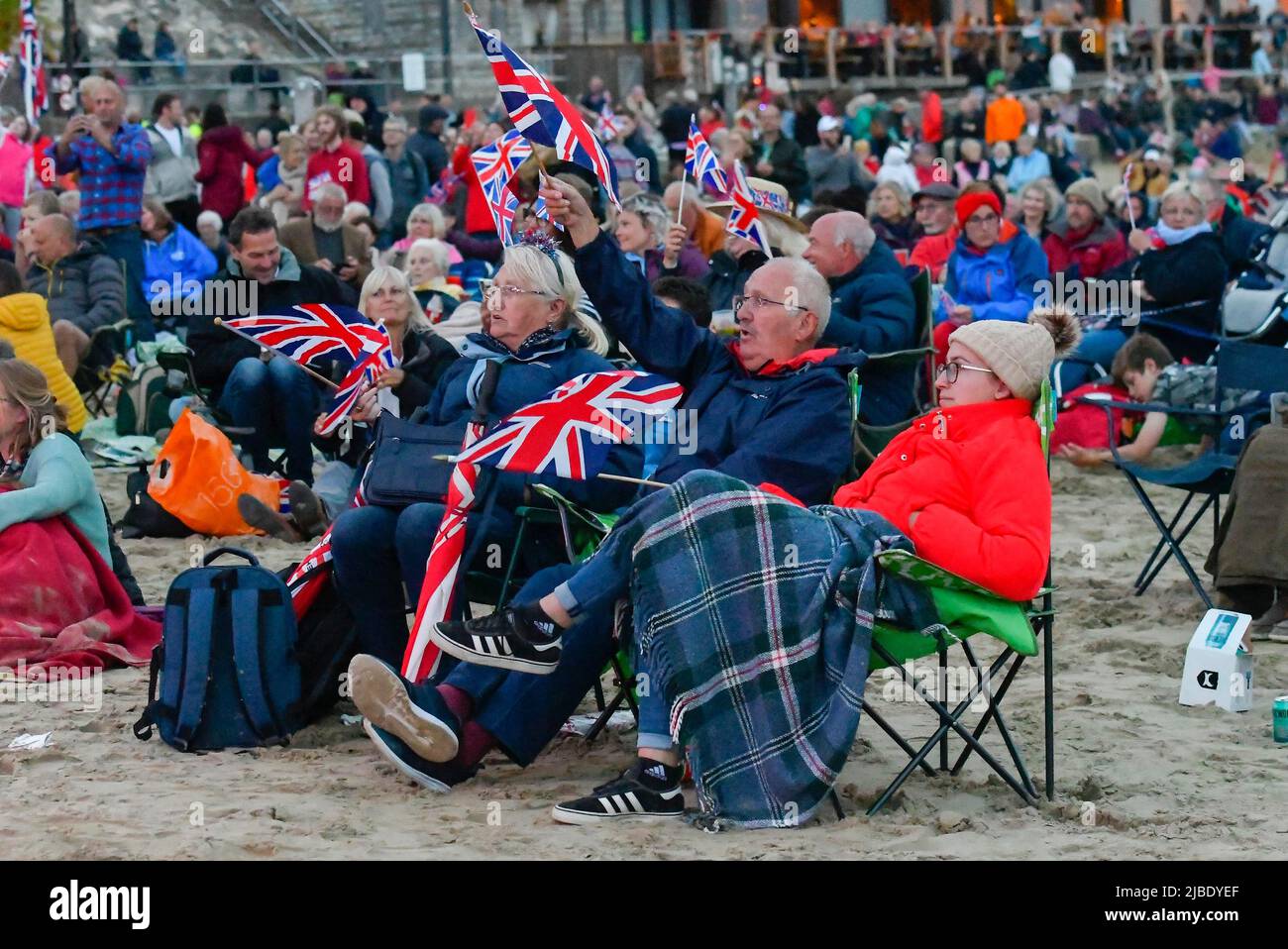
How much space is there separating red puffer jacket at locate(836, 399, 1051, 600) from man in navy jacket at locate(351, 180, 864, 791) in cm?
28

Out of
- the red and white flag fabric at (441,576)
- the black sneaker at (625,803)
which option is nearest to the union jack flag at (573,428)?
the red and white flag fabric at (441,576)

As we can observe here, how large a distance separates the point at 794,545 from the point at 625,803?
0.71m

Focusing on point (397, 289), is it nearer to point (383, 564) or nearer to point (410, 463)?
point (410, 463)

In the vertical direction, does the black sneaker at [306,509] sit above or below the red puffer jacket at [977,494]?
below

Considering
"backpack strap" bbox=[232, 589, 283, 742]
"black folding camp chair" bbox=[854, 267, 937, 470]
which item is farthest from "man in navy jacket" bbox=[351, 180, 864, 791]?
"black folding camp chair" bbox=[854, 267, 937, 470]

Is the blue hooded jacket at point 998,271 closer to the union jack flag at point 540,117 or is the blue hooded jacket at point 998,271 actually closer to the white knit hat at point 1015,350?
the union jack flag at point 540,117

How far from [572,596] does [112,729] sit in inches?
66.9

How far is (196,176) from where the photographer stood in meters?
15.4

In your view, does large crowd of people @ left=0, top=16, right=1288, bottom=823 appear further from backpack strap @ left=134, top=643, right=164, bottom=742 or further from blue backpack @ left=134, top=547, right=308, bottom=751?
backpack strap @ left=134, top=643, right=164, bottom=742

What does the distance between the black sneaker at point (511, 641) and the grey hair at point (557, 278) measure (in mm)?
1281

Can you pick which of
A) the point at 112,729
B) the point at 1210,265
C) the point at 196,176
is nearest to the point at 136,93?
the point at 196,176

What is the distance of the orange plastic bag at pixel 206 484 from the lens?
8695 millimetres

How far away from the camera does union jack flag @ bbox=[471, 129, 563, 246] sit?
750 centimetres
